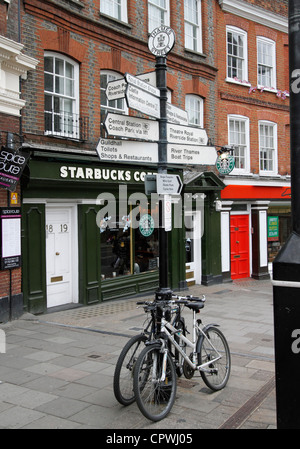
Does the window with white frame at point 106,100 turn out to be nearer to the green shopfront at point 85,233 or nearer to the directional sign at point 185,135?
the green shopfront at point 85,233

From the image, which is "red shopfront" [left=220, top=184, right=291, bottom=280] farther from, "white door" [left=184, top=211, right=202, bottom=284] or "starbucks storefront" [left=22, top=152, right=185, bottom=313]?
"starbucks storefront" [left=22, top=152, right=185, bottom=313]

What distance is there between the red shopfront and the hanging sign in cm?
808

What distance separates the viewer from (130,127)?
5434 millimetres

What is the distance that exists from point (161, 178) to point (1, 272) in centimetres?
440

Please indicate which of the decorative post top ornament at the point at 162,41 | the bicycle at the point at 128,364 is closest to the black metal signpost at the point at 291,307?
the bicycle at the point at 128,364

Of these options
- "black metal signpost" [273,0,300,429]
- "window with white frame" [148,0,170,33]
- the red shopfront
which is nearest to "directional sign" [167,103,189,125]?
"black metal signpost" [273,0,300,429]

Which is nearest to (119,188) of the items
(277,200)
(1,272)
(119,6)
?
(1,272)

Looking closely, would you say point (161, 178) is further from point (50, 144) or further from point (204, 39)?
point (204, 39)

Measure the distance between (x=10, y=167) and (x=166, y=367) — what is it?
5.13 meters

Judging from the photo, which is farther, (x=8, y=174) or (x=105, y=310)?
(x=105, y=310)

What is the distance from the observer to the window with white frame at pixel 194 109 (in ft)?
46.0

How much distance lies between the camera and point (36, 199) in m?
9.25

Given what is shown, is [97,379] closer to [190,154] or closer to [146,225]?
[190,154]

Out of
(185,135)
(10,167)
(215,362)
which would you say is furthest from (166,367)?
(10,167)
